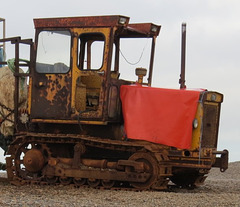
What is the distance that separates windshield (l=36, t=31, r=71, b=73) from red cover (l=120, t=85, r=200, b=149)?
1420 millimetres

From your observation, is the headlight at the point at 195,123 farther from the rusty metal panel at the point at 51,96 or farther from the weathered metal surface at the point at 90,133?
the rusty metal panel at the point at 51,96

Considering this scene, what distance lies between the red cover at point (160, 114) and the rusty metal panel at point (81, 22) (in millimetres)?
1377

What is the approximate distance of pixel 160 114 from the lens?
12477mm

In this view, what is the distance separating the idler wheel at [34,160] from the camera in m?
13.1

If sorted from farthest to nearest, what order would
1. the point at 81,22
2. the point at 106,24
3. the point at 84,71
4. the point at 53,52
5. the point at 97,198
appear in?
the point at 53,52, the point at 81,22, the point at 84,71, the point at 106,24, the point at 97,198

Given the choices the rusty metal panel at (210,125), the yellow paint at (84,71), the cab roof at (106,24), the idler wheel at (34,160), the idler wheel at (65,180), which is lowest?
the idler wheel at (65,180)

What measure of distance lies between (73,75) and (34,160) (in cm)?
197

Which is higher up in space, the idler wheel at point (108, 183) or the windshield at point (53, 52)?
the windshield at point (53, 52)

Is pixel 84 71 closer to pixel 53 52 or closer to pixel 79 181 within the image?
pixel 53 52

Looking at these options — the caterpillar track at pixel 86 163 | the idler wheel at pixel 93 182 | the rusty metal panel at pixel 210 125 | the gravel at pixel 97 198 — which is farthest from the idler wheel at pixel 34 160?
the rusty metal panel at pixel 210 125

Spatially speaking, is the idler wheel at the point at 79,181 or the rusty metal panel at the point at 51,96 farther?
the rusty metal panel at the point at 51,96

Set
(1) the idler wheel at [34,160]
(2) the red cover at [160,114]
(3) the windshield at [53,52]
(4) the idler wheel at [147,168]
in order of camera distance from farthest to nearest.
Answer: (1) the idler wheel at [34,160] < (3) the windshield at [53,52] < (2) the red cover at [160,114] < (4) the idler wheel at [147,168]

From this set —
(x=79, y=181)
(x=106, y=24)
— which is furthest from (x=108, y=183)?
(x=106, y=24)

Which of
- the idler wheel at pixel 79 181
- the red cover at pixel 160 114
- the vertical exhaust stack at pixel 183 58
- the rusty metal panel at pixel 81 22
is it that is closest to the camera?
the red cover at pixel 160 114
